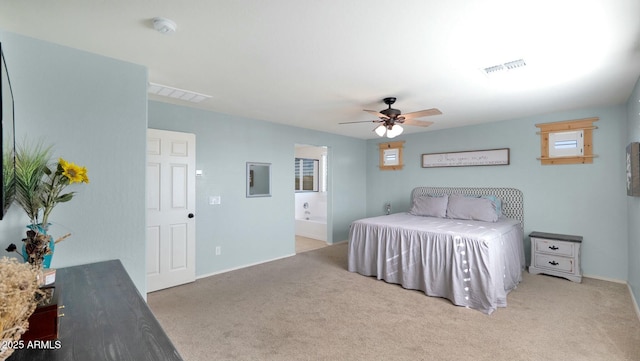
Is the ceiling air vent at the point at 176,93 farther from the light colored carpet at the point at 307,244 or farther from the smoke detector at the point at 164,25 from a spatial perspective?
the light colored carpet at the point at 307,244

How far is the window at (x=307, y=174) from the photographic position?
25.8 feet

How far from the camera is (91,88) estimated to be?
7.24ft

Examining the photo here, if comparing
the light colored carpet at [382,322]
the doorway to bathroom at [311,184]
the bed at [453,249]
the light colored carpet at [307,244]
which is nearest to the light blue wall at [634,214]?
the light colored carpet at [382,322]

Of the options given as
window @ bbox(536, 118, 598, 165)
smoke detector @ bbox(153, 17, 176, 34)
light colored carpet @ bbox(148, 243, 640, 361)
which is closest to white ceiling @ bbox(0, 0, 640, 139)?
smoke detector @ bbox(153, 17, 176, 34)

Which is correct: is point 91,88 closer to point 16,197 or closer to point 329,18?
point 16,197

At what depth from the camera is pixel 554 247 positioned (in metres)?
3.99

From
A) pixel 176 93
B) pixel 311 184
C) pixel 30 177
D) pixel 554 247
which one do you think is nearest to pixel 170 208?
pixel 176 93

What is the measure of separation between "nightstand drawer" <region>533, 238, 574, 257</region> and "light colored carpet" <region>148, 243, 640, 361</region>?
373 mm

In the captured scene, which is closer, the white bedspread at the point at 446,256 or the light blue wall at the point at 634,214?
the light blue wall at the point at 634,214

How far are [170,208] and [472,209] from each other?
14.0 feet

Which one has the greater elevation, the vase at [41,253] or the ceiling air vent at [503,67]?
the ceiling air vent at [503,67]

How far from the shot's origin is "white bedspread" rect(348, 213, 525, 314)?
122 inches

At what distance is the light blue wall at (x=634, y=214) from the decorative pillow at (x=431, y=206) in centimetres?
208

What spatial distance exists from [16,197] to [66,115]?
0.65 meters
